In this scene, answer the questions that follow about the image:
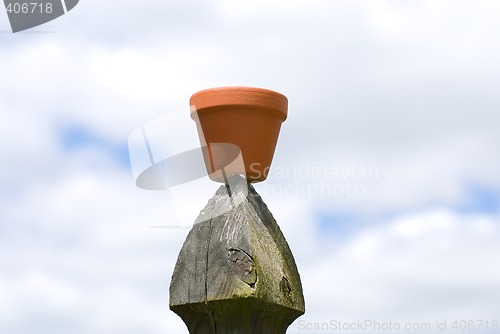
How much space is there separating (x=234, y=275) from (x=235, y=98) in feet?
2.92

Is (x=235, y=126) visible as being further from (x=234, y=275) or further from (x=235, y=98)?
(x=234, y=275)

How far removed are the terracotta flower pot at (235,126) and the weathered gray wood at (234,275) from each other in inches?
3.9

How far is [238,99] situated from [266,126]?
0.22 meters

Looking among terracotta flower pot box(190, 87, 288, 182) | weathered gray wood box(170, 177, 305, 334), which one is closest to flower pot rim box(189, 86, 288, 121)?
terracotta flower pot box(190, 87, 288, 182)

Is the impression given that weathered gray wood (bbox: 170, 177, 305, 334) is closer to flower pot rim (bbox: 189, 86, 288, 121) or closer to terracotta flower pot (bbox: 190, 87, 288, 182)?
terracotta flower pot (bbox: 190, 87, 288, 182)

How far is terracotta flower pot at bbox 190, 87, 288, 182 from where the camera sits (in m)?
4.16

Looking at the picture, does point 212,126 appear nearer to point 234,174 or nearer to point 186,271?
point 234,174

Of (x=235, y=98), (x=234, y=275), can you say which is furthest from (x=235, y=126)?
(x=234, y=275)

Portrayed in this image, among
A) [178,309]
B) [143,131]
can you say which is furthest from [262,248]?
[143,131]

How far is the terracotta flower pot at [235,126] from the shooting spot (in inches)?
164

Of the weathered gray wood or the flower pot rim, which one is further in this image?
the flower pot rim

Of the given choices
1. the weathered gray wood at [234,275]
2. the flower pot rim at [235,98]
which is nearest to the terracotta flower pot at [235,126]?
the flower pot rim at [235,98]

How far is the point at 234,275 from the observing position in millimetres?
3877

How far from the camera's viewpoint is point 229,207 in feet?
13.5
